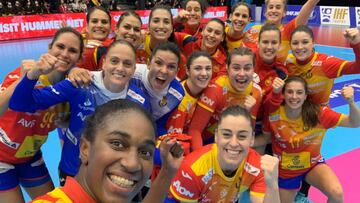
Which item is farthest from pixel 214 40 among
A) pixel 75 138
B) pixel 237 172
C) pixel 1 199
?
pixel 1 199

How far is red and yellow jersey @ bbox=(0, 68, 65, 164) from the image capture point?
2.76 m

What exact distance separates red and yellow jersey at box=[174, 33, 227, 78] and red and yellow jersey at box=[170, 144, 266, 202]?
58.0 inches

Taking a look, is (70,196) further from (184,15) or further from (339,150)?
(339,150)

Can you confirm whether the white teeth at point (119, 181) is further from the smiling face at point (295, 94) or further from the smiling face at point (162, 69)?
the smiling face at point (295, 94)

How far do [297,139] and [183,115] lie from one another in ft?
4.01

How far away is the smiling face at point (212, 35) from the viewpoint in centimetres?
413

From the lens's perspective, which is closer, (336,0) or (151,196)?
(151,196)

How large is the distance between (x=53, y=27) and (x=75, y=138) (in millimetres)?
13961

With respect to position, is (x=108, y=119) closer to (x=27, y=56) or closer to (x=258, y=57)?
(x=258, y=57)

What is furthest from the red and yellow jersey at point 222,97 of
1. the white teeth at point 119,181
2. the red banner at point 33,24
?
the red banner at point 33,24

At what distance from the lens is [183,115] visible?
3332mm

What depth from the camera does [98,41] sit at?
3.87m

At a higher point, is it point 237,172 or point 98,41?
point 98,41

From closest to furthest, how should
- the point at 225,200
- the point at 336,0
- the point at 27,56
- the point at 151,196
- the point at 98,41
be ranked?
the point at 151,196 < the point at 225,200 < the point at 98,41 < the point at 27,56 < the point at 336,0
